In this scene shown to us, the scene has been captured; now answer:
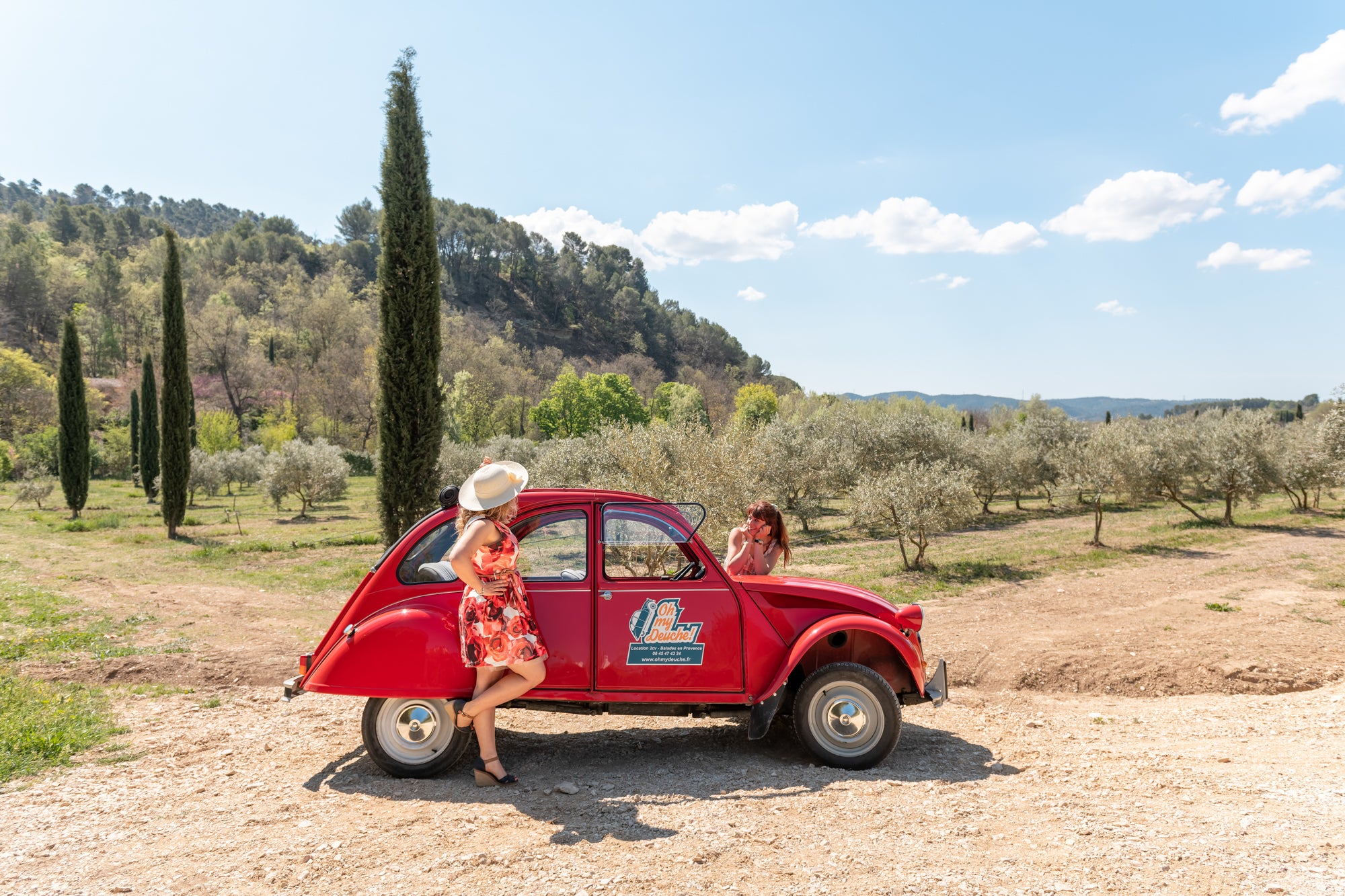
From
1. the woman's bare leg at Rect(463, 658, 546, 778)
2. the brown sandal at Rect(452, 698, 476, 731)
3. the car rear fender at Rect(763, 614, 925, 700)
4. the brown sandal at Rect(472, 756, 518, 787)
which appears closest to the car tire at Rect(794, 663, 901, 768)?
the car rear fender at Rect(763, 614, 925, 700)

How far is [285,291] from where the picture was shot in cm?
8425

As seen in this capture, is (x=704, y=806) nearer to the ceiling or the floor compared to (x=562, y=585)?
nearer to the floor

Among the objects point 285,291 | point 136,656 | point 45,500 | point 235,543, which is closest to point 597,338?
point 285,291

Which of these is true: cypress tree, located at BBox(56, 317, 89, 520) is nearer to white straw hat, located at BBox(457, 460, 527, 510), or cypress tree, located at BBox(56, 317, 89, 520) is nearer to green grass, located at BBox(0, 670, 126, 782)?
green grass, located at BBox(0, 670, 126, 782)

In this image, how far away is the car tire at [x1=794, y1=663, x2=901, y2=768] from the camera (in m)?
4.93

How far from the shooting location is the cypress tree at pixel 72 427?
25.9 metres

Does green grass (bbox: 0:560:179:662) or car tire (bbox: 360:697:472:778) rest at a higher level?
car tire (bbox: 360:697:472:778)

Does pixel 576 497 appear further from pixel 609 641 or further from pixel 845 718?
pixel 845 718

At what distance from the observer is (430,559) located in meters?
4.96

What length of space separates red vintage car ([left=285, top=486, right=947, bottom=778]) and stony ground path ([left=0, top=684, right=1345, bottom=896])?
354 mm

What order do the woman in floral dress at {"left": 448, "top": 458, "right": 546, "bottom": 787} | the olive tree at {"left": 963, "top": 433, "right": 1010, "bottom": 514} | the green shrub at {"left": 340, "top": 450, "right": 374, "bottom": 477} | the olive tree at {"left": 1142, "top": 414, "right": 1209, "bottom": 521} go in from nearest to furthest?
the woman in floral dress at {"left": 448, "top": 458, "right": 546, "bottom": 787} < the olive tree at {"left": 1142, "top": 414, "right": 1209, "bottom": 521} < the olive tree at {"left": 963, "top": 433, "right": 1010, "bottom": 514} < the green shrub at {"left": 340, "top": 450, "right": 374, "bottom": 477}

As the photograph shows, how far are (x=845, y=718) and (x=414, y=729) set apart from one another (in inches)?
117

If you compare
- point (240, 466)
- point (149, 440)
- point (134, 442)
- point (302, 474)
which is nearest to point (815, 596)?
point (302, 474)

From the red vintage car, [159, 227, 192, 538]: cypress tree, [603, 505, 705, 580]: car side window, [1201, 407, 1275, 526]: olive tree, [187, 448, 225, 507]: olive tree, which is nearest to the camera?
the red vintage car
